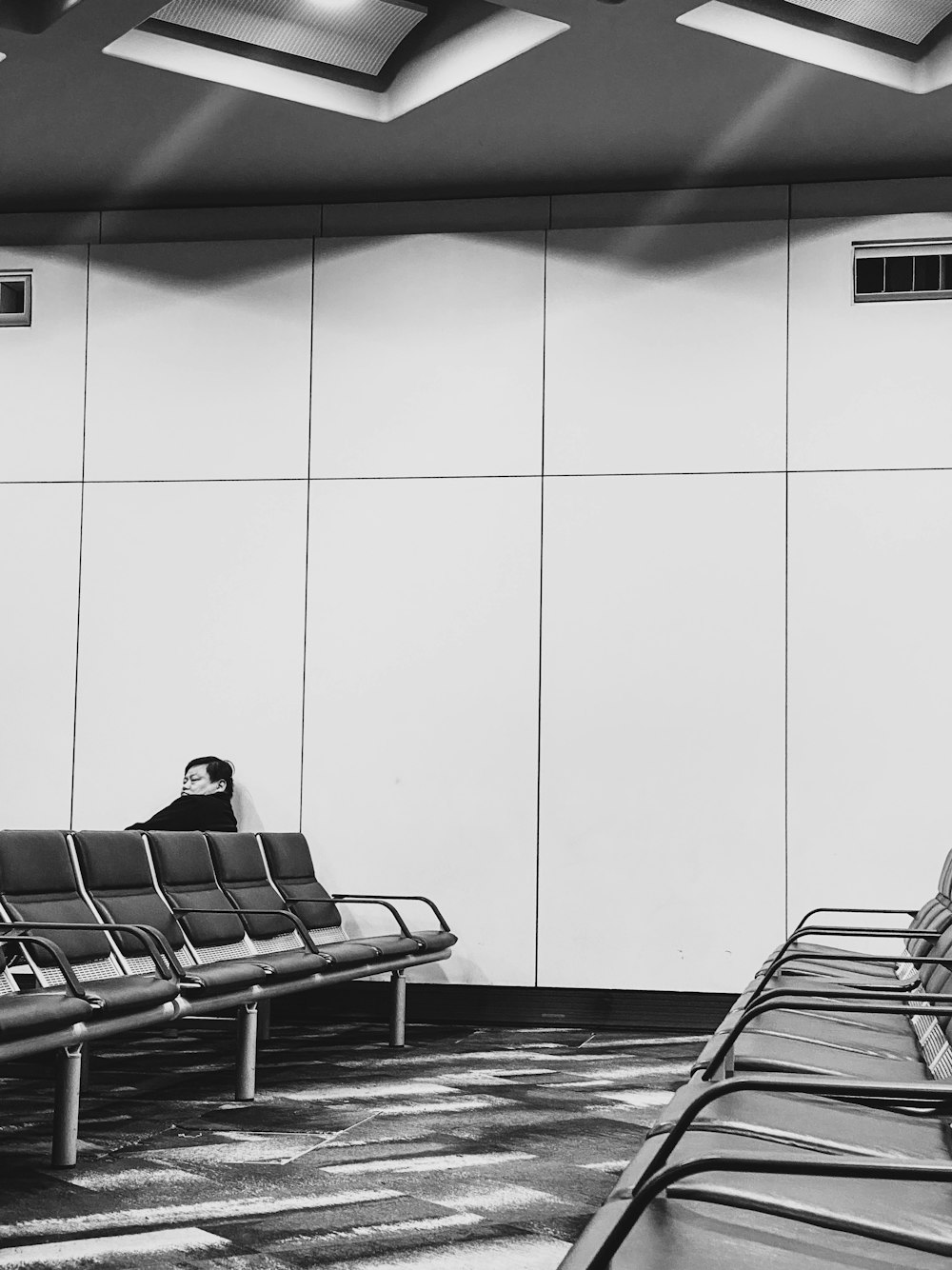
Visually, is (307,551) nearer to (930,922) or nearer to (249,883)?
(249,883)

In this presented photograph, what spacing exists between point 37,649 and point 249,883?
2.15 metres

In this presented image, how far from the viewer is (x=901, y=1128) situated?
229cm

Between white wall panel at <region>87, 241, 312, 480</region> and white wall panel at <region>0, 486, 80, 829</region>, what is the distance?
40 centimetres

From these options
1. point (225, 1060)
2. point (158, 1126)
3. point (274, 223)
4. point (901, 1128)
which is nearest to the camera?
point (901, 1128)

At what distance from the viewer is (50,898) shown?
4.60 metres

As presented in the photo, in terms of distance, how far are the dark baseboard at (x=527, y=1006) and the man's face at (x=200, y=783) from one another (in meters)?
1.10

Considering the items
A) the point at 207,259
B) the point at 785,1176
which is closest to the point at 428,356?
the point at 207,259

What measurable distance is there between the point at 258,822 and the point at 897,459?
3668 millimetres

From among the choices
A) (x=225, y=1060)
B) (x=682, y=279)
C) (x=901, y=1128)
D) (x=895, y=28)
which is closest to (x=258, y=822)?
(x=225, y=1060)

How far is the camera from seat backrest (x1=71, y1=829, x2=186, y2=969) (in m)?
4.81

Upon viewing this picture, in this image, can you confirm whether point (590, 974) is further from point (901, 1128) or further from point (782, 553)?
point (901, 1128)

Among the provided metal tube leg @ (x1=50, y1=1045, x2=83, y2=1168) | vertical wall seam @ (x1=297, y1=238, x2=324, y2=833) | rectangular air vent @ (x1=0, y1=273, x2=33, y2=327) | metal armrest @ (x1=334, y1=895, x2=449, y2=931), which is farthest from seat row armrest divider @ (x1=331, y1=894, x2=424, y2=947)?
rectangular air vent @ (x1=0, y1=273, x2=33, y2=327)

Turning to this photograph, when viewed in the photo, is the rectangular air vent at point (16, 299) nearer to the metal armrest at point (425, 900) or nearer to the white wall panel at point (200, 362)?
the white wall panel at point (200, 362)

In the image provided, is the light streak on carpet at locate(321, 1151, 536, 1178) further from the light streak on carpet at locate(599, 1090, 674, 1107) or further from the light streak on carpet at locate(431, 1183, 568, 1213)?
the light streak on carpet at locate(599, 1090, 674, 1107)
